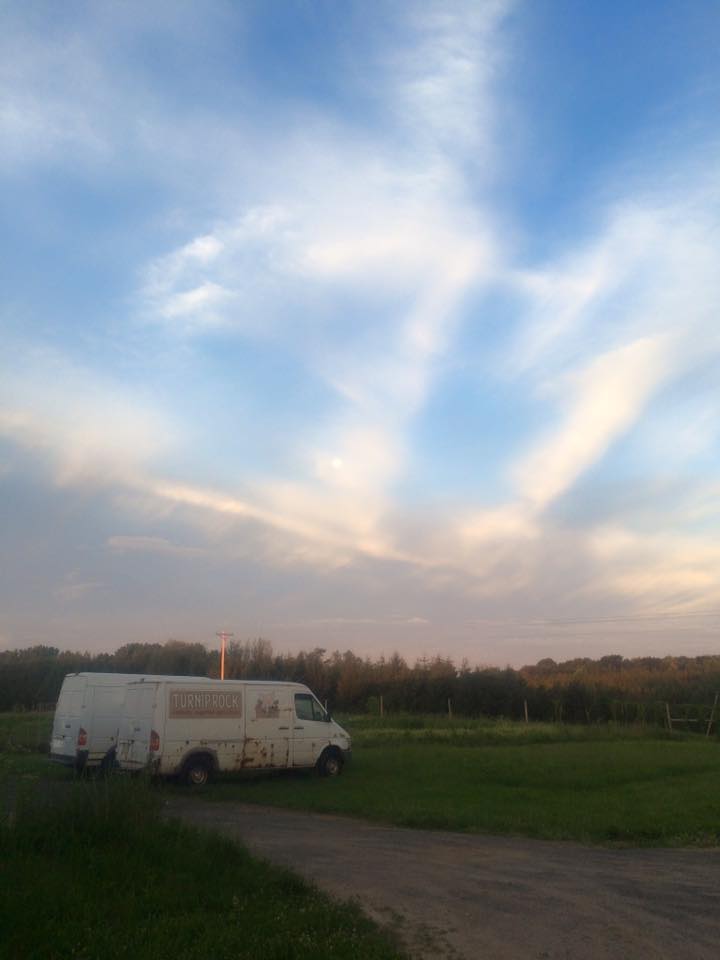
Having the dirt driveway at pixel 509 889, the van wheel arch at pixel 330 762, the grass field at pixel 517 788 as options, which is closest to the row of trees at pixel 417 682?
the grass field at pixel 517 788

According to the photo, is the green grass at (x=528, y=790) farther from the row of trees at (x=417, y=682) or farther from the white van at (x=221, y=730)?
the row of trees at (x=417, y=682)

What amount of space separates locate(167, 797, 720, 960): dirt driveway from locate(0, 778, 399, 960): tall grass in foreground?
0.82 meters

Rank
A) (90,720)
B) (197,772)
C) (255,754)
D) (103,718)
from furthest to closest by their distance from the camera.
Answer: (103,718), (90,720), (255,754), (197,772)

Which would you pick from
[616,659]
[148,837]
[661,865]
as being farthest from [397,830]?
[616,659]

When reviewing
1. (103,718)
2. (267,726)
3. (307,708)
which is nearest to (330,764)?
(307,708)

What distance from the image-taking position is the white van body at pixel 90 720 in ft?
65.4

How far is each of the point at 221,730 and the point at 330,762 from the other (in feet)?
10.4

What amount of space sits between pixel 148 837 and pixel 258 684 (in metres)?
10.8

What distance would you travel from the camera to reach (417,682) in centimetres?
5109

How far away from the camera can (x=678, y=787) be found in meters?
18.2

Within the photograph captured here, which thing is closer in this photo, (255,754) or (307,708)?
(255,754)

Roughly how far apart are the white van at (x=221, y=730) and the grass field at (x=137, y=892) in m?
7.68

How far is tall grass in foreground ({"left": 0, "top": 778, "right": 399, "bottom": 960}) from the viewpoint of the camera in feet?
20.7

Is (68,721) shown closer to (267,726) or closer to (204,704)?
(204,704)
